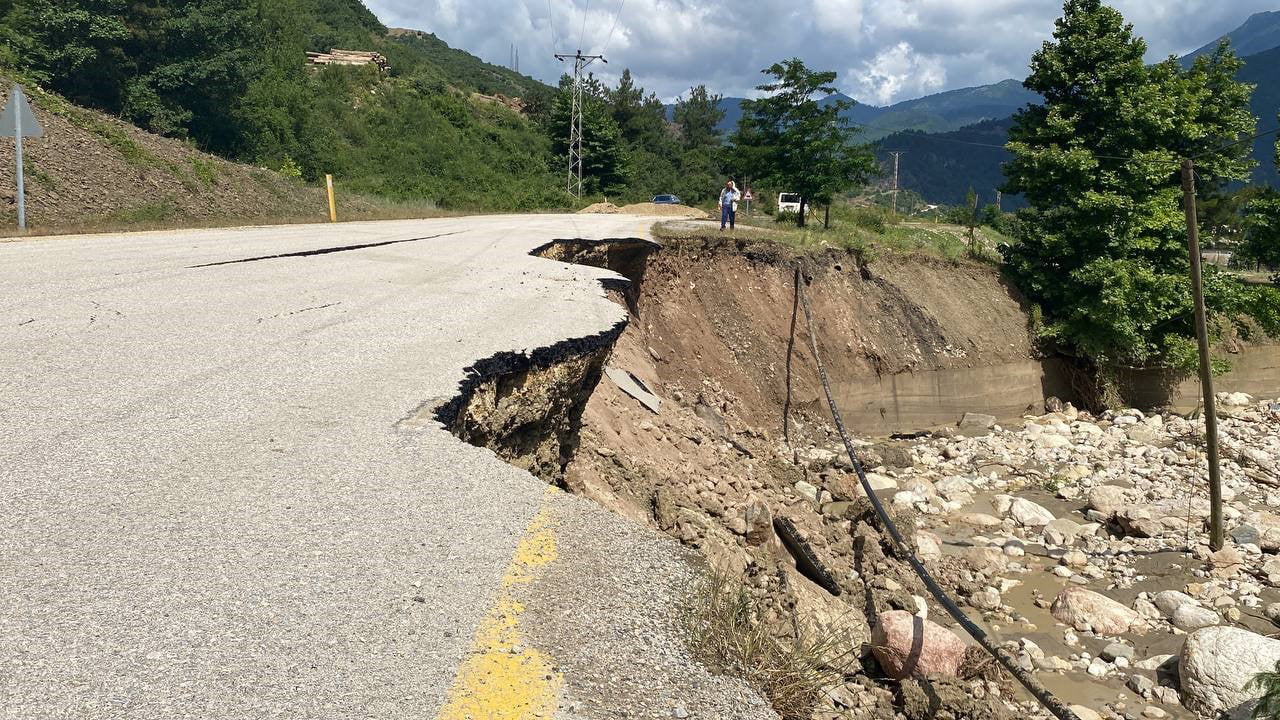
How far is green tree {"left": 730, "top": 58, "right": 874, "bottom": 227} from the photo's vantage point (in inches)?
855

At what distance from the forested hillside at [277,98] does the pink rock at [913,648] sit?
30167mm

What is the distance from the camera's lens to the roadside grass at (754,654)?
316 cm

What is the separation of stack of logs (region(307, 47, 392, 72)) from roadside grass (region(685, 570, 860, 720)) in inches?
2437

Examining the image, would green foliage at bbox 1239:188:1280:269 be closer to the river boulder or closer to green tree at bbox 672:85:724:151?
the river boulder

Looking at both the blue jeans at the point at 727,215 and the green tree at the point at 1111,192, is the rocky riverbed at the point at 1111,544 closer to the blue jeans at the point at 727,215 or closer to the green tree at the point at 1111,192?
the green tree at the point at 1111,192

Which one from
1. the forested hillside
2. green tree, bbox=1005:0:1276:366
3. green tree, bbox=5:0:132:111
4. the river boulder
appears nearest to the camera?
the river boulder

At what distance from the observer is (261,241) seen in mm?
12602

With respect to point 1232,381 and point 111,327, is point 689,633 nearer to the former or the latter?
point 111,327

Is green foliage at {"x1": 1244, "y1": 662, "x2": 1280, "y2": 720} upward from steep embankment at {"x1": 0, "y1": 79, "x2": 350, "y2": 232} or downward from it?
downward

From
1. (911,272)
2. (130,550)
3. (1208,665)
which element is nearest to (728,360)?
(911,272)

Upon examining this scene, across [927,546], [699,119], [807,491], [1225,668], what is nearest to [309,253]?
[807,491]

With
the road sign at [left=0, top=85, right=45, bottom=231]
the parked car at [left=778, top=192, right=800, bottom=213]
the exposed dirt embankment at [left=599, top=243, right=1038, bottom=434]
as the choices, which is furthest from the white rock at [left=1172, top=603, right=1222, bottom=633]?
the parked car at [left=778, top=192, right=800, bottom=213]

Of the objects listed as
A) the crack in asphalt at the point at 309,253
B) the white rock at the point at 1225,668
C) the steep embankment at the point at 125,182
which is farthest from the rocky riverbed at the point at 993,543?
the steep embankment at the point at 125,182

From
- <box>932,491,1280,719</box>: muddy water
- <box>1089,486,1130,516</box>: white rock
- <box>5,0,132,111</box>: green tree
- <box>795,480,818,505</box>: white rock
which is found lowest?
<box>932,491,1280,719</box>: muddy water
